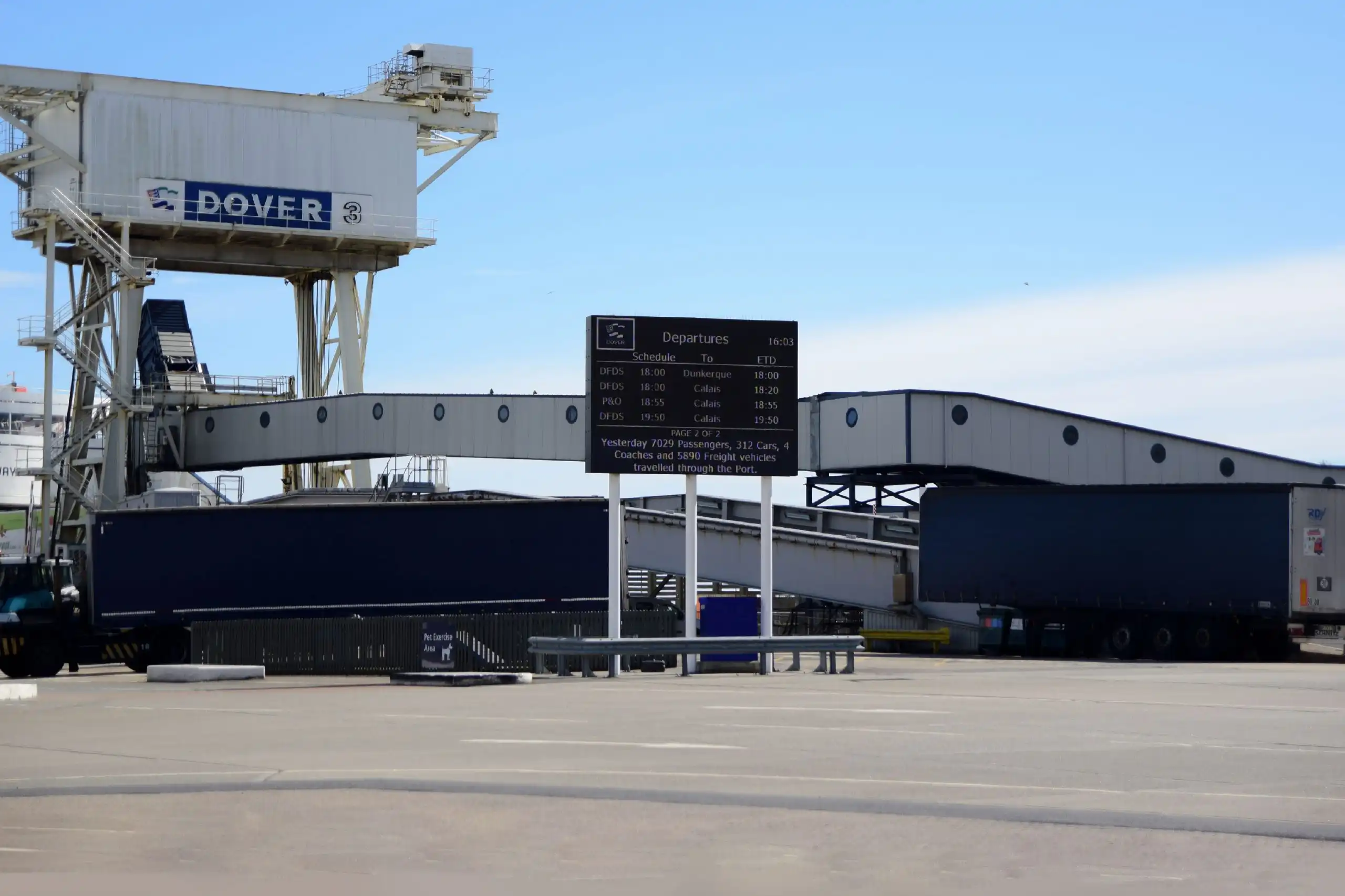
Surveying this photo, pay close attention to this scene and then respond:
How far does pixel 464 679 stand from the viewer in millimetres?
27219

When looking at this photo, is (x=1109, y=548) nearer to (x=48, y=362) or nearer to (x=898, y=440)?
(x=898, y=440)

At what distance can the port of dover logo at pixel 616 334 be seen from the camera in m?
28.6

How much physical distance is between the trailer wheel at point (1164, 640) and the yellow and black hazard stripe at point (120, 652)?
23.3 metres

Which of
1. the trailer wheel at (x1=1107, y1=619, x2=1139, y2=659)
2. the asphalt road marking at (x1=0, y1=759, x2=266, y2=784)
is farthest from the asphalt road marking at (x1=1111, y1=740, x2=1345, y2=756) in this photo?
the trailer wheel at (x1=1107, y1=619, x2=1139, y2=659)

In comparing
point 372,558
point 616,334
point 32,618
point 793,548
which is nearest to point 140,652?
point 32,618

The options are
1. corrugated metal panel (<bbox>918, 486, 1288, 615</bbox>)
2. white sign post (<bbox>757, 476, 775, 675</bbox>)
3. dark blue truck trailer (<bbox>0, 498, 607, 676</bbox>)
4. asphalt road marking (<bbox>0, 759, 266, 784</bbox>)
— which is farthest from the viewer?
corrugated metal panel (<bbox>918, 486, 1288, 615</bbox>)

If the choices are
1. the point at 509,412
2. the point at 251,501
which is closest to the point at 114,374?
the point at 251,501

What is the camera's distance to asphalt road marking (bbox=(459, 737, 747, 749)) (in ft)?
47.7

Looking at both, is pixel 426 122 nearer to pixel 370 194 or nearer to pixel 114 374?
pixel 370 194

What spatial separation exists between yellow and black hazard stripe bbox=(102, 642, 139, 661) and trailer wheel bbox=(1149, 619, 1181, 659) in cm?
2332

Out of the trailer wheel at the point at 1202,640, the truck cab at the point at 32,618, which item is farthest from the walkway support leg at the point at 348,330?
the trailer wheel at the point at 1202,640

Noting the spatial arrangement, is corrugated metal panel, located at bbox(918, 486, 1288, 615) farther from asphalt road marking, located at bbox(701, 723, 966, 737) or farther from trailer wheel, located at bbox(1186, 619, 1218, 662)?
asphalt road marking, located at bbox(701, 723, 966, 737)

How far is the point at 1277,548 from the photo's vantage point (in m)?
36.4

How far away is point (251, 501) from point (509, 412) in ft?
34.1
